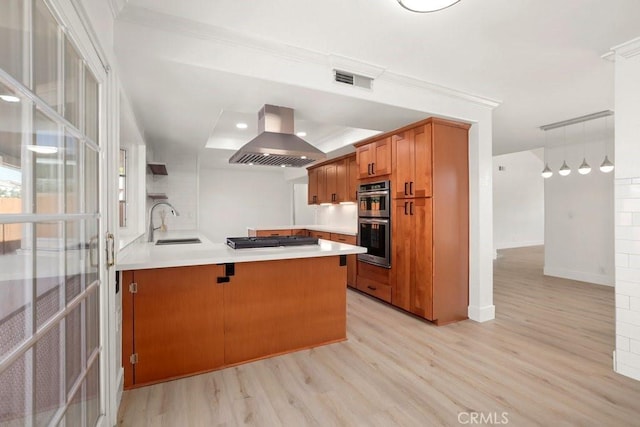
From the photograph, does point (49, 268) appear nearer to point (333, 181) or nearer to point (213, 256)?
point (213, 256)

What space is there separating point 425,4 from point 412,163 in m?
1.82

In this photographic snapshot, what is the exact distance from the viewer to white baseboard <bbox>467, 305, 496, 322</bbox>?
3.28 meters

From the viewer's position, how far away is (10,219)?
73 cm

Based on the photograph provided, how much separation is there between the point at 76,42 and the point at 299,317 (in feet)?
7.45

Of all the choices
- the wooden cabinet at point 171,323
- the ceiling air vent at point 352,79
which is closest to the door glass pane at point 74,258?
the wooden cabinet at point 171,323

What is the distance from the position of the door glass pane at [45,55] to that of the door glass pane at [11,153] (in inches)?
5.7

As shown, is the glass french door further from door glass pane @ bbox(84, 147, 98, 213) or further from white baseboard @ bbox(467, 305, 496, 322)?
white baseboard @ bbox(467, 305, 496, 322)

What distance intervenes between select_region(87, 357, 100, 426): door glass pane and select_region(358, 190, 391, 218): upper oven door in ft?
9.97

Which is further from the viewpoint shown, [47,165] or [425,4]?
[425,4]

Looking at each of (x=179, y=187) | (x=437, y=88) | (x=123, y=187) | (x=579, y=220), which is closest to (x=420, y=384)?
(x=437, y=88)

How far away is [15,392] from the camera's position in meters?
0.77

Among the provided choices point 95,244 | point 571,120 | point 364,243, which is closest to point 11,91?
point 95,244

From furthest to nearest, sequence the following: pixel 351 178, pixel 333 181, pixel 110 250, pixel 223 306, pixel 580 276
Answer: pixel 333 181
pixel 580 276
pixel 351 178
pixel 223 306
pixel 110 250

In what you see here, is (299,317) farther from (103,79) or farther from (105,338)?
(103,79)
